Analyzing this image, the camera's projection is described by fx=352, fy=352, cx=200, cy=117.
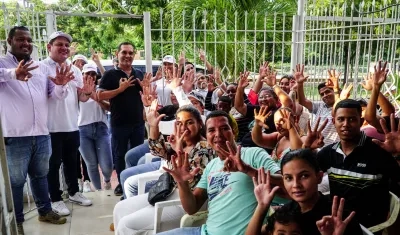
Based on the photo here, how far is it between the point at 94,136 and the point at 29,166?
980 millimetres

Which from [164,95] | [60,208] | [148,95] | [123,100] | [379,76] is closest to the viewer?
[379,76]

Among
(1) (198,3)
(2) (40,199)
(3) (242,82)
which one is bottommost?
(2) (40,199)

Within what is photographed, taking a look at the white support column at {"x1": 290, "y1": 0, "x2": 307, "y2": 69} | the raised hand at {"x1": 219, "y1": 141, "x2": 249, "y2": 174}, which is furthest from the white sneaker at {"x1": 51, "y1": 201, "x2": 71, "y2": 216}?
the white support column at {"x1": 290, "y1": 0, "x2": 307, "y2": 69}

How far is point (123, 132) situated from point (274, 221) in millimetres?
2662

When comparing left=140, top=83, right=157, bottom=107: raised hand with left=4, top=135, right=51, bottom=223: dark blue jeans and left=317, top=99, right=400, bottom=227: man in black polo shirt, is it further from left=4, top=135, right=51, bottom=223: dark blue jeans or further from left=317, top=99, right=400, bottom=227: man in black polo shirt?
left=317, top=99, right=400, bottom=227: man in black polo shirt

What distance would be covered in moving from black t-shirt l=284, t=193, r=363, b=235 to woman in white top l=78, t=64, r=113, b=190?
2.81 metres

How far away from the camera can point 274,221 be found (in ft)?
5.21

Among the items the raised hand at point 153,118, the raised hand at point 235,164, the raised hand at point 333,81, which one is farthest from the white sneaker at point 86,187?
the raised hand at point 333,81

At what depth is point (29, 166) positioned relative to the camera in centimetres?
310

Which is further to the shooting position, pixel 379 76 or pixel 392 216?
pixel 379 76

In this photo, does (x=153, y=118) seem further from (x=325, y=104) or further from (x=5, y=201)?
(x=325, y=104)

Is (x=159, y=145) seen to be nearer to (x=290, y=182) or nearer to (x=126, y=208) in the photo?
(x=126, y=208)

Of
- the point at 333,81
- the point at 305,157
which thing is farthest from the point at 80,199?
the point at 333,81

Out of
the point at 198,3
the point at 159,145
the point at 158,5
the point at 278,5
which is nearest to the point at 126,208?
the point at 159,145
